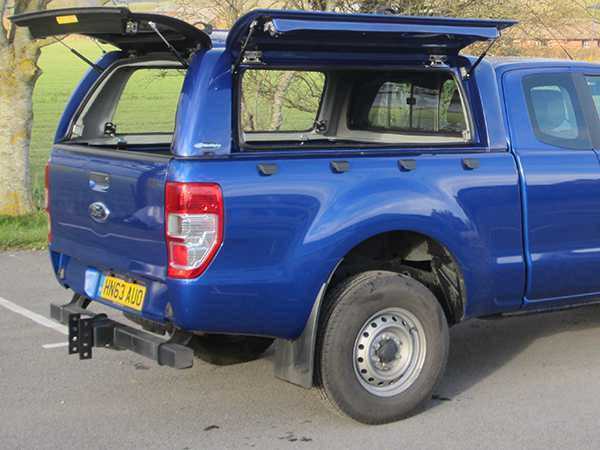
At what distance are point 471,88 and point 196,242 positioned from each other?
77.9 inches

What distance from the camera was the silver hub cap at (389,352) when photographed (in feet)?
17.0

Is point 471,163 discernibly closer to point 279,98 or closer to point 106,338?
point 106,338

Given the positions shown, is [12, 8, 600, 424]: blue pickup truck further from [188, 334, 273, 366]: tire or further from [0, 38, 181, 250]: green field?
[0, 38, 181, 250]: green field

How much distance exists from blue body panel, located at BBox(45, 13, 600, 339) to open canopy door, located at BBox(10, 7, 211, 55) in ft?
0.74

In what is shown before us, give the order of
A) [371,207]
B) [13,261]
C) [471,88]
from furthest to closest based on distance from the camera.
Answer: [13,261], [471,88], [371,207]

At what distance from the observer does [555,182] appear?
5.74 m

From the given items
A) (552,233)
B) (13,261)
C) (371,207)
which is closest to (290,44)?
(371,207)

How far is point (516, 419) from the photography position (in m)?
5.33

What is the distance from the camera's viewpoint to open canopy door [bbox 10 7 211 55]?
484cm

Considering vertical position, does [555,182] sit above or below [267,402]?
above

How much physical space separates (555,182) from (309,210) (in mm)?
1658

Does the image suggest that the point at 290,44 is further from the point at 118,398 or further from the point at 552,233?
the point at 118,398

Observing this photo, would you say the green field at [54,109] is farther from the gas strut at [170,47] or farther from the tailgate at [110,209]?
the gas strut at [170,47]

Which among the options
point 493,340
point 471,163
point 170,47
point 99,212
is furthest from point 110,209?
point 493,340
